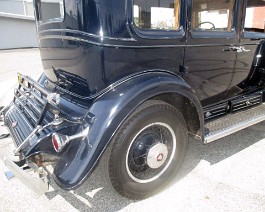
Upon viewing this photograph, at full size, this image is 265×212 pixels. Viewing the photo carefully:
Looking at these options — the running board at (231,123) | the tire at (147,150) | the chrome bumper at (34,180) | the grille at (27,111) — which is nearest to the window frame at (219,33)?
the tire at (147,150)

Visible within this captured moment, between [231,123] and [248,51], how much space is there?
95 cm

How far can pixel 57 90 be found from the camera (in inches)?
112

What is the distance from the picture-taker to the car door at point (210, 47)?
8.48 feet

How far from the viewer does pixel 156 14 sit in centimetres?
232

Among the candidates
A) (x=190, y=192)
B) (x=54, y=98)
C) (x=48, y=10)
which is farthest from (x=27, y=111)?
(x=190, y=192)

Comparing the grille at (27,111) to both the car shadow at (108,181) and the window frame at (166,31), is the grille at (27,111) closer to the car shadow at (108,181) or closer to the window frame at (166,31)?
the car shadow at (108,181)

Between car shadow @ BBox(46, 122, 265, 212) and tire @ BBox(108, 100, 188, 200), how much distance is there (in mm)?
135

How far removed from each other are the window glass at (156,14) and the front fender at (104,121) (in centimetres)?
45

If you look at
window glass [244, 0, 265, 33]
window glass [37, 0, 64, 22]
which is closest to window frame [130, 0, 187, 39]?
window glass [37, 0, 64, 22]

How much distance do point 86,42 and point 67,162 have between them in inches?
36.8

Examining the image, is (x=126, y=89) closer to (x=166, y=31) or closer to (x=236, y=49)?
(x=166, y=31)

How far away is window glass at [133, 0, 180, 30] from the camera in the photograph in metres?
2.22

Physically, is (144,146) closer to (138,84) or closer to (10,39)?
(138,84)

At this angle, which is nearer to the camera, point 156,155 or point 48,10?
point 156,155
